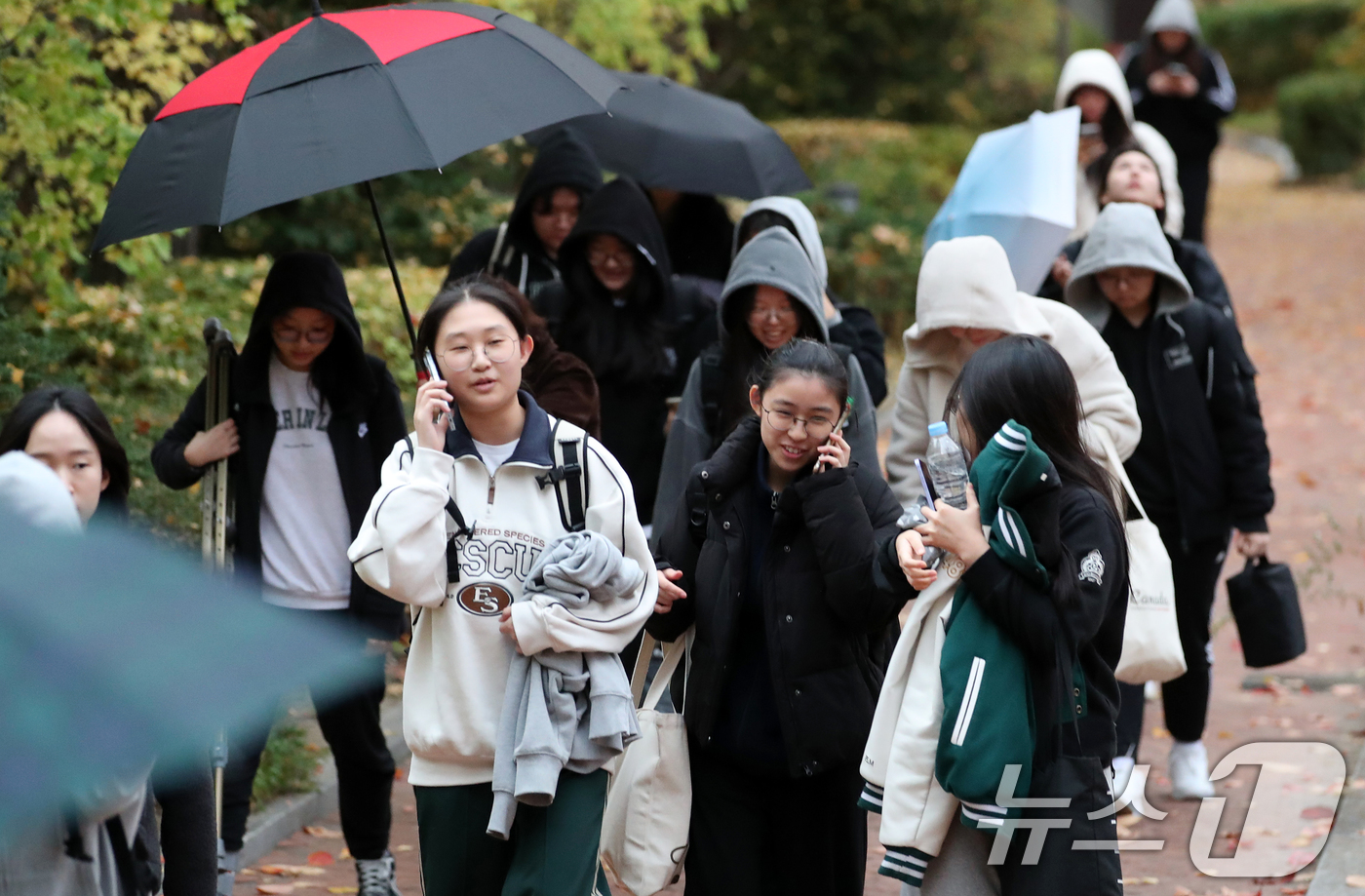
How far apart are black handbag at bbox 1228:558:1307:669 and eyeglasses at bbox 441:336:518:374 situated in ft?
10.3

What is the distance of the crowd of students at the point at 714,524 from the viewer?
3387mm

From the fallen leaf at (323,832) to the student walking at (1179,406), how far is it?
9.74 ft

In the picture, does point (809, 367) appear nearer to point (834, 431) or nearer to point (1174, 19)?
point (834, 431)

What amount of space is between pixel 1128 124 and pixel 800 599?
4.56m

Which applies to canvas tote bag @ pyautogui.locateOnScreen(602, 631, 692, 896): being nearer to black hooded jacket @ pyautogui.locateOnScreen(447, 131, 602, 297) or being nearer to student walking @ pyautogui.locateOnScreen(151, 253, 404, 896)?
student walking @ pyautogui.locateOnScreen(151, 253, 404, 896)

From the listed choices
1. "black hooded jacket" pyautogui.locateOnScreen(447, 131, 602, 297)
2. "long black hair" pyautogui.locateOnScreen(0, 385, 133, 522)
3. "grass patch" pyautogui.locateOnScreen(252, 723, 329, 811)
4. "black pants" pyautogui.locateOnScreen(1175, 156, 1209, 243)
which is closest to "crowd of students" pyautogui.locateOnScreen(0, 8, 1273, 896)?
"long black hair" pyautogui.locateOnScreen(0, 385, 133, 522)

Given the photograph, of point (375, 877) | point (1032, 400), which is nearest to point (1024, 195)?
point (1032, 400)

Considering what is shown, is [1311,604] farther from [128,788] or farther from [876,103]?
[876,103]

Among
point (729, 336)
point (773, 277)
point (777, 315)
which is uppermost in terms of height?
point (773, 277)

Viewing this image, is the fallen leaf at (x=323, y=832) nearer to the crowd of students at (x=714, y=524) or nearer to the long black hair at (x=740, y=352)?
the crowd of students at (x=714, y=524)

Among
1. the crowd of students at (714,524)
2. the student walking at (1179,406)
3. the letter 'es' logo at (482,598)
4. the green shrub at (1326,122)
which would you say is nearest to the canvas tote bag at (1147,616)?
the crowd of students at (714,524)

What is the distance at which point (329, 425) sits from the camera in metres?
4.73

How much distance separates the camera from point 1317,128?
30781 mm

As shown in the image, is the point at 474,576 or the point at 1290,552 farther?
the point at 1290,552
